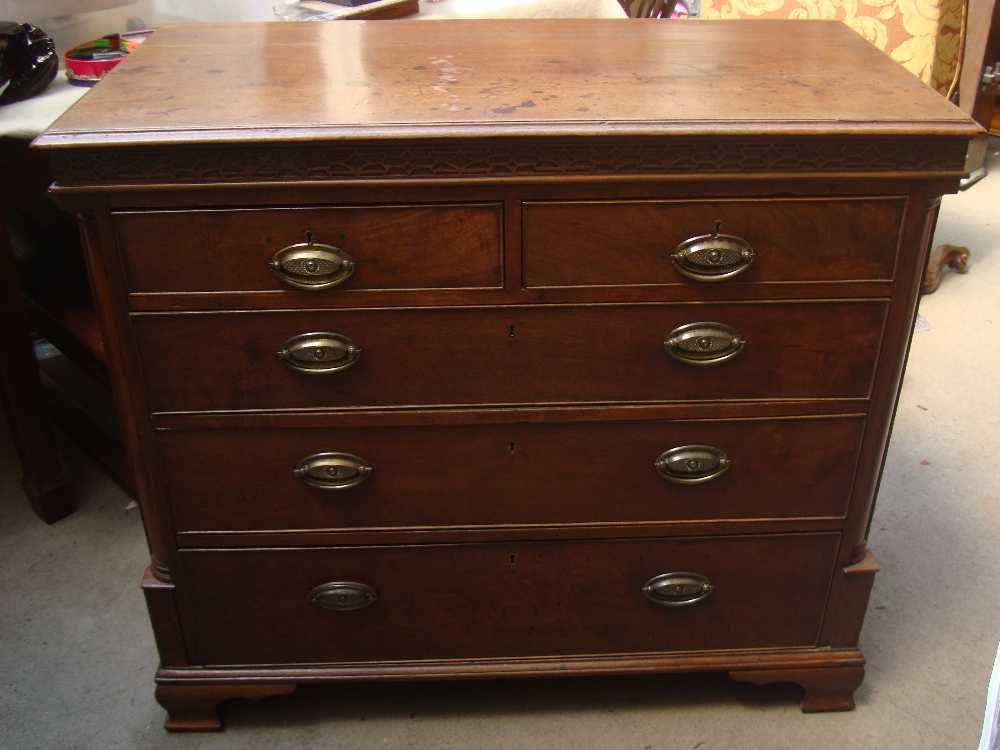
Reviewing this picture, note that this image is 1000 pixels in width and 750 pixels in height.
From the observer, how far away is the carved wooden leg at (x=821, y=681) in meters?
1.48

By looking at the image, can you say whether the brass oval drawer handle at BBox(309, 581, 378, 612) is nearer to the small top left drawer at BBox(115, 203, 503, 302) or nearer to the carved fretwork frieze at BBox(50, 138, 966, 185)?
the small top left drawer at BBox(115, 203, 503, 302)

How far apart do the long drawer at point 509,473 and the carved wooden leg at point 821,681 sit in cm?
28

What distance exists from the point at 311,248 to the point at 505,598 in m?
0.60

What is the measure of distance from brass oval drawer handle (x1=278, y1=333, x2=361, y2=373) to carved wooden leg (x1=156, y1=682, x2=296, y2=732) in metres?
0.53

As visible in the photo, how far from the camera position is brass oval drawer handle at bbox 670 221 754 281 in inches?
46.1

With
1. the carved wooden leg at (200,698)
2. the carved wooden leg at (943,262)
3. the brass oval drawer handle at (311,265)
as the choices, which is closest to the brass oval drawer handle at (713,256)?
the brass oval drawer handle at (311,265)

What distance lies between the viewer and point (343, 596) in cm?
139

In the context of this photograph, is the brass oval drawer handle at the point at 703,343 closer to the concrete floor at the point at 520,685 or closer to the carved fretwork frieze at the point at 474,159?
the carved fretwork frieze at the point at 474,159

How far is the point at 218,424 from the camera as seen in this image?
1.27m

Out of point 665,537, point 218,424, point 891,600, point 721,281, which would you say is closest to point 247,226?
point 218,424

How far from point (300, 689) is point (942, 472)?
4.49ft

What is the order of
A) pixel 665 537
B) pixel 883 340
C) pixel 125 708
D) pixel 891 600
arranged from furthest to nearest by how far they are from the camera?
pixel 891 600 < pixel 125 708 < pixel 665 537 < pixel 883 340

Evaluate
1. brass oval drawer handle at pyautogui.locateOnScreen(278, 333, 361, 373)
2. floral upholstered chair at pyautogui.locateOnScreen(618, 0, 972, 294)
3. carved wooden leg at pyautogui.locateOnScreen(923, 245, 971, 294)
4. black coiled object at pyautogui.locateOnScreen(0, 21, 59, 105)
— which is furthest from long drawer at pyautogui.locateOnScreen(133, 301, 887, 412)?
carved wooden leg at pyautogui.locateOnScreen(923, 245, 971, 294)

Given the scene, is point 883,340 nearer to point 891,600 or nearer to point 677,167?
point 677,167
